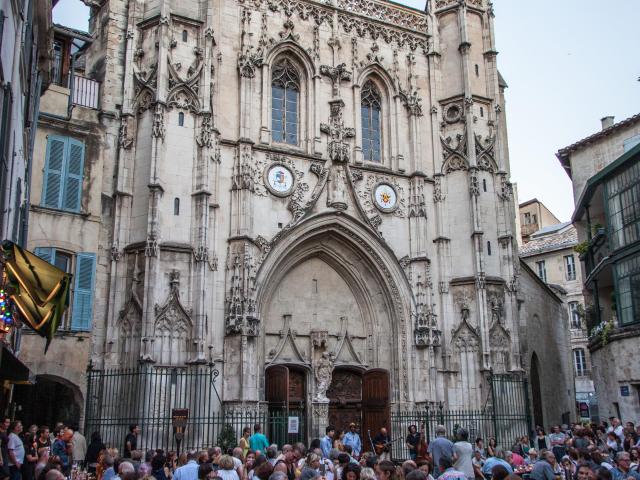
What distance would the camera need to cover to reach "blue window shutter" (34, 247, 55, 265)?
744 inches

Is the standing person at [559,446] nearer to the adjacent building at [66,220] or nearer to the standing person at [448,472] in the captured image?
the standing person at [448,472]

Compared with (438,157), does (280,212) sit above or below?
below

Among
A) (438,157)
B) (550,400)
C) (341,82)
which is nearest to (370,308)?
(438,157)

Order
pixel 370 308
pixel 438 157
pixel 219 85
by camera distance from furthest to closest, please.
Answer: pixel 438 157, pixel 370 308, pixel 219 85

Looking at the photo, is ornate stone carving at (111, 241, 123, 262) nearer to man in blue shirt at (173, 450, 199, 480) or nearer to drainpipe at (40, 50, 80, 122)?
drainpipe at (40, 50, 80, 122)

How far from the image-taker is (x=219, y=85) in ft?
75.2

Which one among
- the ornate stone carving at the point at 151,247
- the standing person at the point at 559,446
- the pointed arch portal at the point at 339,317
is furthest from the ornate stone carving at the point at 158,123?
the standing person at the point at 559,446

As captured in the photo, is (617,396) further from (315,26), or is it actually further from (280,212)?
(315,26)

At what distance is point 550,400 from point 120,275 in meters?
18.7

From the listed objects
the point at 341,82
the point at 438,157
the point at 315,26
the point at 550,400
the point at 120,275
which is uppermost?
the point at 315,26

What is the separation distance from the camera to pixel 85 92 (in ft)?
70.1

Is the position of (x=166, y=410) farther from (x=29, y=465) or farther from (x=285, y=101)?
(x=285, y=101)

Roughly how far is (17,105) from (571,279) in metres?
37.6

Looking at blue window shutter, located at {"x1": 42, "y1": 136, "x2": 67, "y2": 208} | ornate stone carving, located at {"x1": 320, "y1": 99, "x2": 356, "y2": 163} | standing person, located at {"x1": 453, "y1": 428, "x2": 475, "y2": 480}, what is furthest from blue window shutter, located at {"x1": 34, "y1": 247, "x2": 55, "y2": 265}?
standing person, located at {"x1": 453, "y1": 428, "x2": 475, "y2": 480}
